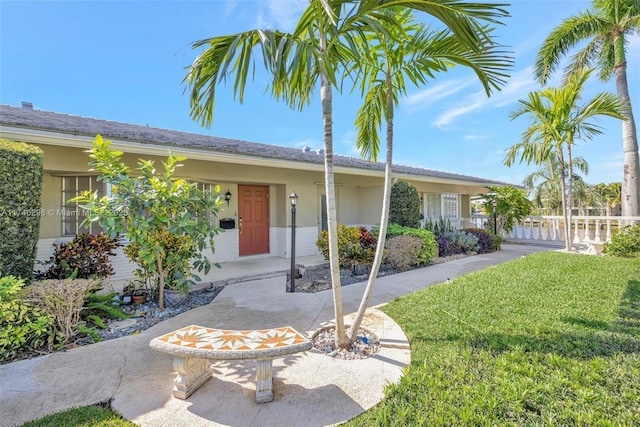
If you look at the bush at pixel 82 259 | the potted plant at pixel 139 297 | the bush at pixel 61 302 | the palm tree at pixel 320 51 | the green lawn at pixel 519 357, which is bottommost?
the green lawn at pixel 519 357

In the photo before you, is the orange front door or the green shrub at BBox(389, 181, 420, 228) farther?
the green shrub at BBox(389, 181, 420, 228)

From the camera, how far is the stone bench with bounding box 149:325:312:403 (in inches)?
107

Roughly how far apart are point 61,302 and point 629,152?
697 inches

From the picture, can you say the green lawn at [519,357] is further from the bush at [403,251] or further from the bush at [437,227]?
the bush at [437,227]

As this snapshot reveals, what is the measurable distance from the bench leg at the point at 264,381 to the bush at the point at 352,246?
5.72 meters

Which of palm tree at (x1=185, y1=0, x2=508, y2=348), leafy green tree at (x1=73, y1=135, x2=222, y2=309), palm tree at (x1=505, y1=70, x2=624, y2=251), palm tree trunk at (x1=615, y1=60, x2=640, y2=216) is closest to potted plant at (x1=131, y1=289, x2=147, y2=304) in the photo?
leafy green tree at (x1=73, y1=135, x2=222, y2=309)

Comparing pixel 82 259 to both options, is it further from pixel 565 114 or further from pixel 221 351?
pixel 565 114

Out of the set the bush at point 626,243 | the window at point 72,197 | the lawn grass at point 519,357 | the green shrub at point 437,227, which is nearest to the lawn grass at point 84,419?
the lawn grass at point 519,357

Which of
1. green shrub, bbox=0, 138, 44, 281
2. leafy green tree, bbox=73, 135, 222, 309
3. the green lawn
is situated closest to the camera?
the green lawn

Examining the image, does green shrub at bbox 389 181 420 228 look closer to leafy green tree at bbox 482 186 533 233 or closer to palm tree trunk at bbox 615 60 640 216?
leafy green tree at bbox 482 186 533 233

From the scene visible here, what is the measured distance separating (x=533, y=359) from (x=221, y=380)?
3.45 meters

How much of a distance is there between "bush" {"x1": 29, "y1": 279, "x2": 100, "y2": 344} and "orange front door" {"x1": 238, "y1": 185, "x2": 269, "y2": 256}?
6.07m

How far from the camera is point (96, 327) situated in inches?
179

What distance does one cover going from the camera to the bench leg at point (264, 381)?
9.12 feet
